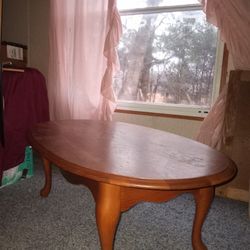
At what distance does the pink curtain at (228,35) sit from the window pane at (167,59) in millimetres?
271

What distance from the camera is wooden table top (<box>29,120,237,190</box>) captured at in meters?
0.75

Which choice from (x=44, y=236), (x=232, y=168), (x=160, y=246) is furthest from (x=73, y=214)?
(x=232, y=168)

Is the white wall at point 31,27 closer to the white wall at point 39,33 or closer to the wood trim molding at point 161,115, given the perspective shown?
the white wall at point 39,33

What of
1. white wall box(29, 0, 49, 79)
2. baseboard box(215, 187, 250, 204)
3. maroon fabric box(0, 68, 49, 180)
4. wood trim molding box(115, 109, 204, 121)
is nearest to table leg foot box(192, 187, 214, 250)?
baseboard box(215, 187, 250, 204)

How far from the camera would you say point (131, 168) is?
82 cm

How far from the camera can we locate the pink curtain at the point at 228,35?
159 centimetres

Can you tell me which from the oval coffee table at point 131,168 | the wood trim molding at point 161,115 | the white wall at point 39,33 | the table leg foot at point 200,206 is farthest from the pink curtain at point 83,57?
the table leg foot at point 200,206

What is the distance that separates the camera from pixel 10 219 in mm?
1374

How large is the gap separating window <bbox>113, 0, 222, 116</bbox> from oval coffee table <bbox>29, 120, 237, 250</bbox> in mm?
907

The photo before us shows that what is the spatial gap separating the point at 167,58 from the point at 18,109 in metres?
1.25

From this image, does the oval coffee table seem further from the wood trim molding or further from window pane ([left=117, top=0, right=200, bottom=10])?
window pane ([left=117, top=0, right=200, bottom=10])

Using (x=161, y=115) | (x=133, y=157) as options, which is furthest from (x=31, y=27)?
(x=133, y=157)

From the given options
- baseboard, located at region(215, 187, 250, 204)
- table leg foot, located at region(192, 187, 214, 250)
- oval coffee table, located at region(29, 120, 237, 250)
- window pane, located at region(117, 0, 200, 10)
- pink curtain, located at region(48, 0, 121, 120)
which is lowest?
baseboard, located at region(215, 187, 250, 204)

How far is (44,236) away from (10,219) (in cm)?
27
